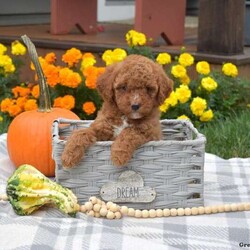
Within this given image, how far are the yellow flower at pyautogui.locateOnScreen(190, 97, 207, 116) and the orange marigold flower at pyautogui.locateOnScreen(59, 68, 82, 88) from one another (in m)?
0.75

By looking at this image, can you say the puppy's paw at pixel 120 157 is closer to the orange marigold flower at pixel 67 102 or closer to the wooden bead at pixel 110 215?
the wooden bead at pixel 110 215

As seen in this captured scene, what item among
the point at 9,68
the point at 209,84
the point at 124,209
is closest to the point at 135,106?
A: the point at 124,209

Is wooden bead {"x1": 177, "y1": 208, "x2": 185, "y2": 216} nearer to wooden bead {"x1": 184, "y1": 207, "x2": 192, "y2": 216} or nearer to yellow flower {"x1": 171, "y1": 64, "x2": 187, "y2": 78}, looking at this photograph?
wooden bead {"x1": 184, "y1": 207, "x2": 192, "y2": 216}

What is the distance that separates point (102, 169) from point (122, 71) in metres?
0.41

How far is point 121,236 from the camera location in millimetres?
2225

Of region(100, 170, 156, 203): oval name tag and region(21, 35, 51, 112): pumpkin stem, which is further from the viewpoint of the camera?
region(21, 35, 51, 112): pumpkin stem

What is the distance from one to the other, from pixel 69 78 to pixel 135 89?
1563 millimetres

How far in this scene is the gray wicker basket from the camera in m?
2.47

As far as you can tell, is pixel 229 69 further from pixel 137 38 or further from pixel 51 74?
pixel 51 74

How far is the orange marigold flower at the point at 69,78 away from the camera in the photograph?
391 centimetres

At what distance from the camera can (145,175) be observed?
8.21 feet

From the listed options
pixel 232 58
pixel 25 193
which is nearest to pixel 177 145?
pixel 25 193

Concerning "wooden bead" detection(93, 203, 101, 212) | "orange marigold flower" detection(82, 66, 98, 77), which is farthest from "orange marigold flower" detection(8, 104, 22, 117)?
"wooden bead" detection(93, 203, 101, 212)

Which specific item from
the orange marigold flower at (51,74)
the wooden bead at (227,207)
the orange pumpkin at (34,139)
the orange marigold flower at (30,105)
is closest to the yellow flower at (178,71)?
the orange marigold flower at (51,74)
